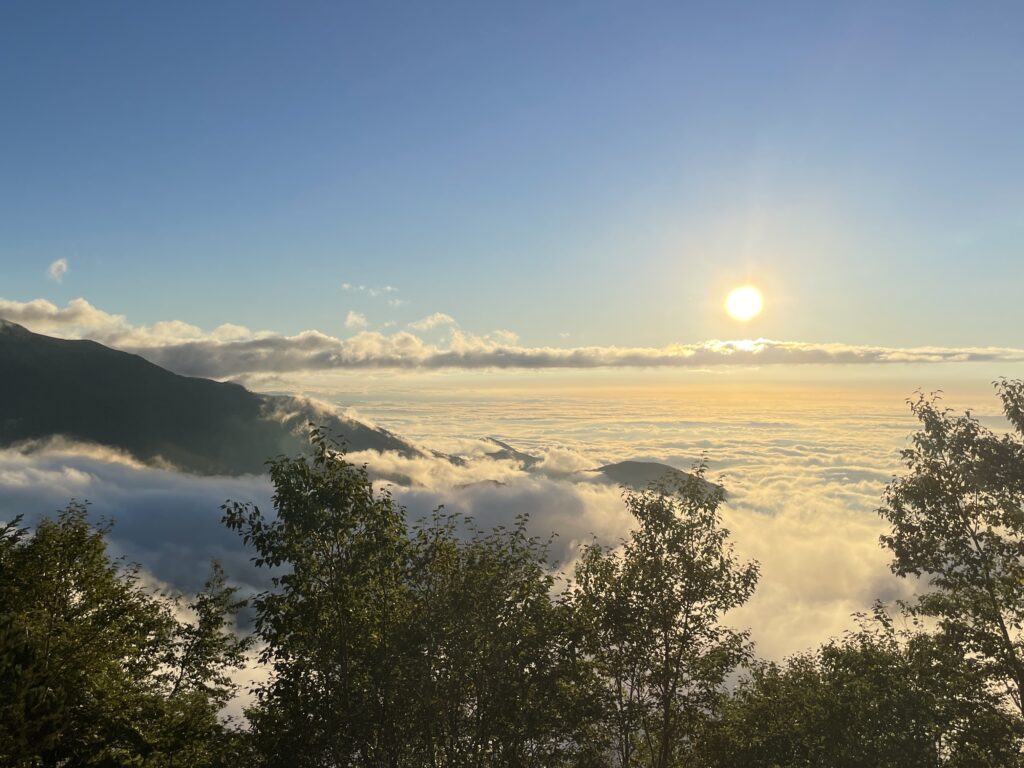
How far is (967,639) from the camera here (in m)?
21.9

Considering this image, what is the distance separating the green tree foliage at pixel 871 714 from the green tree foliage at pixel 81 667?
2274cm

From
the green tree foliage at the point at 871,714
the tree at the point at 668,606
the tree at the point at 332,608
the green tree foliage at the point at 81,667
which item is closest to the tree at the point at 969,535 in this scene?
the green tree foliage at the point at 871,714

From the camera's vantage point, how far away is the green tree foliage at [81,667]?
19828 millimetres

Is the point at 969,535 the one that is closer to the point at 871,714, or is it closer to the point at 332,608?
the point at 871,714

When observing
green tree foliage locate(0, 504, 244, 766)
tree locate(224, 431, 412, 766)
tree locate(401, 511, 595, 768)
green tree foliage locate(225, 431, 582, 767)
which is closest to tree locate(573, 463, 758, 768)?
tree locate(401, 511, 595, 768)

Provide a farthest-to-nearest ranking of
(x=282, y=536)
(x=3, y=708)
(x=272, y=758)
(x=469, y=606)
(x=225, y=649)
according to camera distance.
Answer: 1. (x=225, y=649)
2. (x=272, y=758)
3. (x=469, y=606)
4. (x=282, y=536)
5. (x=3, y=708)

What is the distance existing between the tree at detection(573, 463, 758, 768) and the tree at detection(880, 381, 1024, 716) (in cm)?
619

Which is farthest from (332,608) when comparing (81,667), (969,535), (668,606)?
(969,535)

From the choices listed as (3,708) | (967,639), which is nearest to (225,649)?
(3,708)

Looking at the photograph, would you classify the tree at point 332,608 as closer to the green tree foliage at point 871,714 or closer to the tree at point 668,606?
the tree at point 668,606

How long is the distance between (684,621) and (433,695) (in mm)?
10409

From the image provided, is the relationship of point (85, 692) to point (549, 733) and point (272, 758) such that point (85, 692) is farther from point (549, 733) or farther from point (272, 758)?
point (549, 733)

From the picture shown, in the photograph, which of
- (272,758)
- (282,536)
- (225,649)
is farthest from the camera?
(225,649)

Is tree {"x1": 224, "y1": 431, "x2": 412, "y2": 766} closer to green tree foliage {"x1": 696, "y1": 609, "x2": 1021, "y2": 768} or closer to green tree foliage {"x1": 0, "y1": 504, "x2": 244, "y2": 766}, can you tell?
green tree foliage {"x1": 0, "y1": 504, "x2": 244, "y2": 766}
